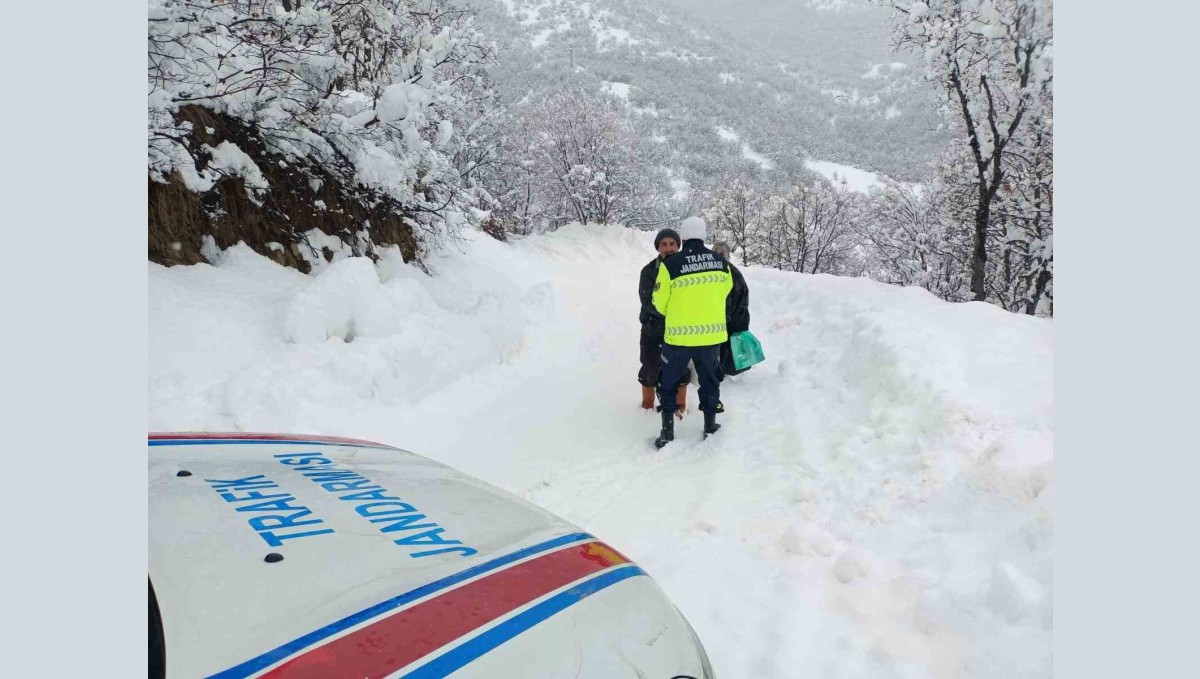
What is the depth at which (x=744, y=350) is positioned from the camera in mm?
6070

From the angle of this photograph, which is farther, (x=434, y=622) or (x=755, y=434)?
(x=755, y=434)

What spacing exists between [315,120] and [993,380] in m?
6.63

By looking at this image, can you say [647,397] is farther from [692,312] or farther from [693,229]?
[693,229]

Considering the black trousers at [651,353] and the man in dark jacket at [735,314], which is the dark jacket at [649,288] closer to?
the black trousers at [651,353]

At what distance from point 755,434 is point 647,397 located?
1.18m

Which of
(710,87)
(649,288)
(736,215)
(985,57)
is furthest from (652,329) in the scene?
(710,87)

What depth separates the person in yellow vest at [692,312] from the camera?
490 centimetres

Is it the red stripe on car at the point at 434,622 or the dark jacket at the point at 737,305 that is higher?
the dark jacket at the point at 737,305

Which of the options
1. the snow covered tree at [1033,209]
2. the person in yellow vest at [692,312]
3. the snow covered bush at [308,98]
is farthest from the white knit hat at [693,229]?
the snow covered tree at [1033,209]

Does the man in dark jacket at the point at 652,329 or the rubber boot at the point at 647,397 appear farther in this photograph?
the rubber boot at the point at 647,397

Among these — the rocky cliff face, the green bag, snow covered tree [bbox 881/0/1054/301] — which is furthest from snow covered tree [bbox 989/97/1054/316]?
the rocky cliff face

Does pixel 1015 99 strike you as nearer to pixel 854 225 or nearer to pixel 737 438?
pixel 737 438

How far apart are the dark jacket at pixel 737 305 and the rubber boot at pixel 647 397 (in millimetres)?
1092

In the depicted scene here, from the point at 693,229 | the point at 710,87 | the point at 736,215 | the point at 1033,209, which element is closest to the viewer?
the point at 693,229
